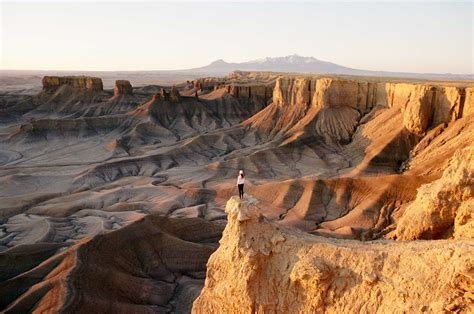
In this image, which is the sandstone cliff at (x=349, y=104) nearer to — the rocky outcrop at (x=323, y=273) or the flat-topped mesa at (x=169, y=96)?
the flat-topped mesa at (x=169, y=96)

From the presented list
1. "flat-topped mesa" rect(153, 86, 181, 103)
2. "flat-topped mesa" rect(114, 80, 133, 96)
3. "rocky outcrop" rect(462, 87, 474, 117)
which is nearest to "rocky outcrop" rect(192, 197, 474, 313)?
"rocky outcrop" rect(462, 87, 474, 117)

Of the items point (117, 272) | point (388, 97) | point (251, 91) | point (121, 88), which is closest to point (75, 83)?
point (121, 88)

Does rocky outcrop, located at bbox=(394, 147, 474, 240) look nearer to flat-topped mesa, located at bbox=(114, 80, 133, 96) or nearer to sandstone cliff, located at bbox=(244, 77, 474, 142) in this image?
sandstone cliff, located at bbox=(244, 77, 474, 142)

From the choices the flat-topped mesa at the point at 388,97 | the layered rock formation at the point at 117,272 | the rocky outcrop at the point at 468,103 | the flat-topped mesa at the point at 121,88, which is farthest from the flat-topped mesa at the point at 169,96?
the layered rock formation at the point at 117,272

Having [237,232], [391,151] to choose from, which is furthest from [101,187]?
[237,232]

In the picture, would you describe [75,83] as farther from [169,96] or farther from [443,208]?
[443,208]
